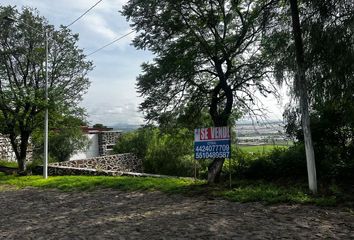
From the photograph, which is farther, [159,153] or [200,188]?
[159,153]

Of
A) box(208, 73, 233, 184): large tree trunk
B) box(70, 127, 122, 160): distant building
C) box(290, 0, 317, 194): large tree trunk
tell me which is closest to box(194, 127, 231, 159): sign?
box(208, 73, 233, 184): large tree trunk

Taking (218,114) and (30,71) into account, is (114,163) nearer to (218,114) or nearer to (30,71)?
(30,71)

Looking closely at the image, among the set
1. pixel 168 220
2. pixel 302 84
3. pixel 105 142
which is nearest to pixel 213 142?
pixel 302 84

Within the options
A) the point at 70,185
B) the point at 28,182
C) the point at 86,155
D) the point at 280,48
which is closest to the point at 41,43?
the point at 28,182

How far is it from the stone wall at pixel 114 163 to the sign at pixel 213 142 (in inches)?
611

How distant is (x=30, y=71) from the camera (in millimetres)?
20609

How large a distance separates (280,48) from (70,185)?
9359mm

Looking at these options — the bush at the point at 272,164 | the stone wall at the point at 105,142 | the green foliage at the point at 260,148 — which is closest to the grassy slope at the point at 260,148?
the green foliage at the point at 260,148

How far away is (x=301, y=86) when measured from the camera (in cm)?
873

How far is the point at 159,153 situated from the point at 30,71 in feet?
46.9

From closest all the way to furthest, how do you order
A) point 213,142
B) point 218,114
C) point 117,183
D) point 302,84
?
point 302,84 < point 213,142 < point 218,114 < point 117,183

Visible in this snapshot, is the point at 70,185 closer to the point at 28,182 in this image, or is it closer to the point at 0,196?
the point at 0,196

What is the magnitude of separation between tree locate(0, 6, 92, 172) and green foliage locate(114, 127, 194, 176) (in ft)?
23.2

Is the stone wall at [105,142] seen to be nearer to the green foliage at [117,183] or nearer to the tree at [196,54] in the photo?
the green foliage at [117,183]
